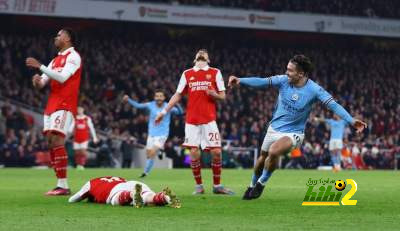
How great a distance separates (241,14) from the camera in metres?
42.8

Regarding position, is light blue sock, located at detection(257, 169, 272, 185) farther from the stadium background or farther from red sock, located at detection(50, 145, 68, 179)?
red sock, located at detection(50, 145, 68, 179)

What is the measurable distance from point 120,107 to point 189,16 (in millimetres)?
8347

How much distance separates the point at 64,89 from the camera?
12859 mm

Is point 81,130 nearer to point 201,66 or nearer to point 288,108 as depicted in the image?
point 201,66

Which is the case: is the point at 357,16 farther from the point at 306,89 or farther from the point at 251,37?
the point at 306,89

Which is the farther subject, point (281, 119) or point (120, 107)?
point (120, 107)

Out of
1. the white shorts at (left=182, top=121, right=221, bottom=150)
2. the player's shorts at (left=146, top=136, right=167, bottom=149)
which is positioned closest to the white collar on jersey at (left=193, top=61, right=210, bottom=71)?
the white shorts at (left=182, top=121, right=221, bottom=150)

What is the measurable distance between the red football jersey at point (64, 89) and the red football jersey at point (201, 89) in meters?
2.00

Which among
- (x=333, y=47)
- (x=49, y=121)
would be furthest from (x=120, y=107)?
(x=49, y=121)

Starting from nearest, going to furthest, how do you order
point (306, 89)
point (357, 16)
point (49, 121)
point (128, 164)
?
point (306, 89)
point (49, 121)
point (128, 164)
point (357, 16)

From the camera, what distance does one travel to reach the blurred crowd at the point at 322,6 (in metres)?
43.2

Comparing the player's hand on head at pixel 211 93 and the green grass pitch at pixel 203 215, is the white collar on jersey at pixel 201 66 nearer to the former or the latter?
the player's hand on head at pixel 211 93

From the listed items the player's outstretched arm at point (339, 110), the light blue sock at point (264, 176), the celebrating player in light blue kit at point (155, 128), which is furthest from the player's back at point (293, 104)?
the celebrating player in light blue kit at point (155, 128)

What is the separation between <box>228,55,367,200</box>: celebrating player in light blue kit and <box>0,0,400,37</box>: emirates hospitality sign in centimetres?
2626
